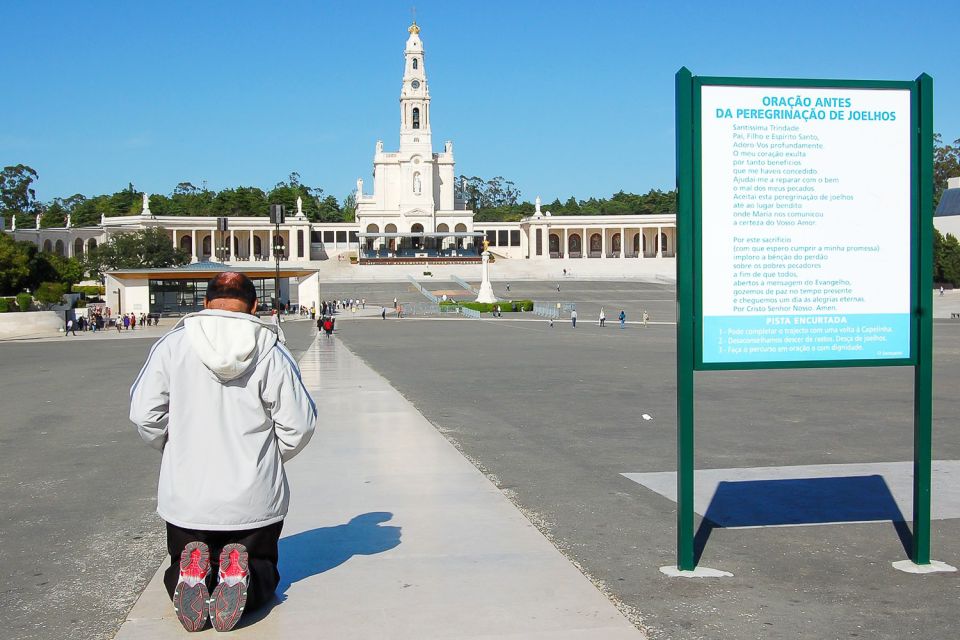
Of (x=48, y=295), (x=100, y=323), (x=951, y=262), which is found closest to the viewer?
(x=100, y=323)

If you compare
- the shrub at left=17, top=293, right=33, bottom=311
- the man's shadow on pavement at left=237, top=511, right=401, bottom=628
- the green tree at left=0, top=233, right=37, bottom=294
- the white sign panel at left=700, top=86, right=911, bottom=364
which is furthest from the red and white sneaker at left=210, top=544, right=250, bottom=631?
the green tree at left=0, top=233, right=37, bottom=294

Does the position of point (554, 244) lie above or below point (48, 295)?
above

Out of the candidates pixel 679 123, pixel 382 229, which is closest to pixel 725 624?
pixel 679 123

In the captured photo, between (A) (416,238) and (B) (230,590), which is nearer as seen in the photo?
(B) (230,590)

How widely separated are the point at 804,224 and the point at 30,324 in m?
50.4

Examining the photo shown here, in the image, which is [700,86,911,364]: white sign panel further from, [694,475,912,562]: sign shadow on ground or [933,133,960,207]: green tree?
[933,133,960,207]: green tree

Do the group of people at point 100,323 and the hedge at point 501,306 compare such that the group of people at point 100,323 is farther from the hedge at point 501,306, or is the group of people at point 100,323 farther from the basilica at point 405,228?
the basilica at point 405,228

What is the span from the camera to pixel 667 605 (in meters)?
5.02

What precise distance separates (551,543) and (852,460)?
455 cm

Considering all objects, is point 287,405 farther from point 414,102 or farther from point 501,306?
point 414,102

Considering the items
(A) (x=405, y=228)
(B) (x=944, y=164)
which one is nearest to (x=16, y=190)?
(A) (x=405, y=228)

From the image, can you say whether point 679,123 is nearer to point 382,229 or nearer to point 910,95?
point 910,95

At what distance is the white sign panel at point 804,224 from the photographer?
5.75m

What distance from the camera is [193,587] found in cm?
446
